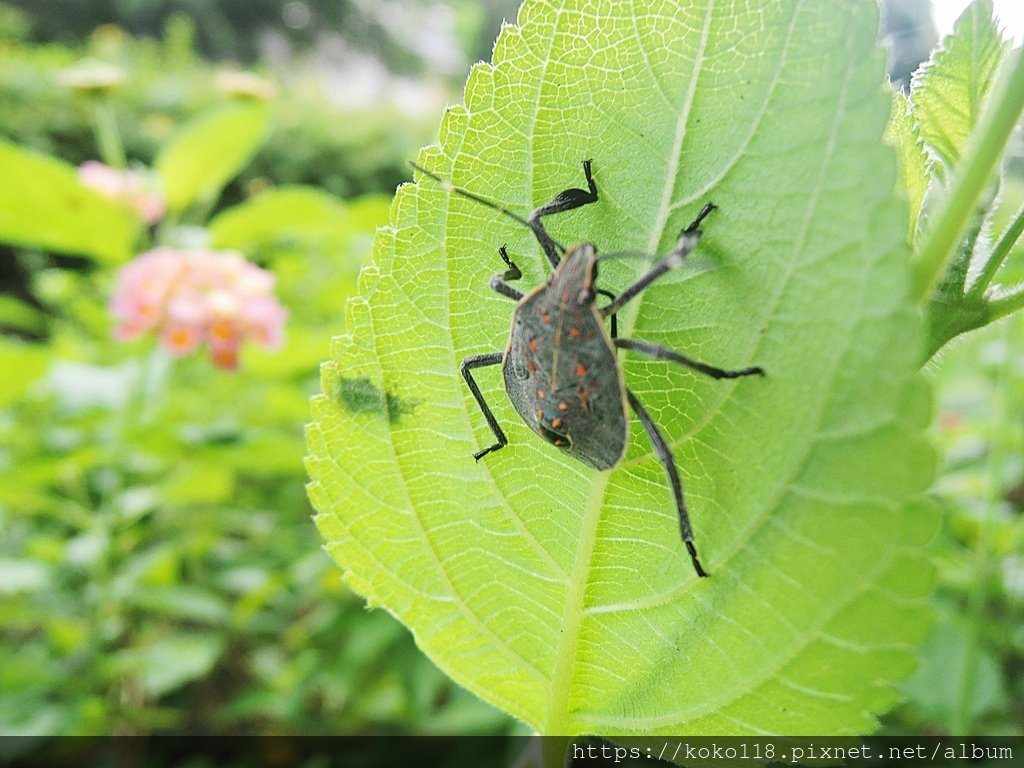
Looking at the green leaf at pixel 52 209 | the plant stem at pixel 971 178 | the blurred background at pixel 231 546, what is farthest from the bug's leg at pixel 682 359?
the green leaf at pixel 52 209

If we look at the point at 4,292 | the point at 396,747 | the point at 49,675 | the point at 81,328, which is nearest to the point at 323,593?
the point at 396,747

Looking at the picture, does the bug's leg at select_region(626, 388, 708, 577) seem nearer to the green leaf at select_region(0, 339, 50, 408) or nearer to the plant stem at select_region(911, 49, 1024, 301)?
the plant stem at select_region(911, 49, 1024, 301)

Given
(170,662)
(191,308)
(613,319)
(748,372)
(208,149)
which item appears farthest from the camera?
(208,149)

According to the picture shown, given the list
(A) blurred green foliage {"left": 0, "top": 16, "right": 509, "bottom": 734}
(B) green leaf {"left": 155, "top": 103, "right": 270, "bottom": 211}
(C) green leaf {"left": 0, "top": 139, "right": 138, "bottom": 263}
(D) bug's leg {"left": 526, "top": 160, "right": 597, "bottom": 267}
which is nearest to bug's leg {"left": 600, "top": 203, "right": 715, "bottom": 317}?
(D) bug's leg {"left": 526, "top": 160, "right": 597, "bottom": 267}

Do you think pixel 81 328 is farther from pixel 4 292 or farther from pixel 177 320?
pixel 4 292

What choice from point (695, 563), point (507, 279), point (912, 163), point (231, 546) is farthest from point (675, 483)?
point (231, 546)

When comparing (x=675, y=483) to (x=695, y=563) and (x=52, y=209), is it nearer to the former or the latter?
(x=695, y=563)
